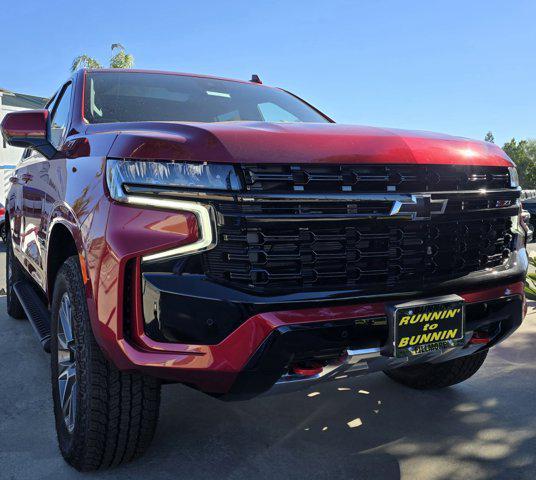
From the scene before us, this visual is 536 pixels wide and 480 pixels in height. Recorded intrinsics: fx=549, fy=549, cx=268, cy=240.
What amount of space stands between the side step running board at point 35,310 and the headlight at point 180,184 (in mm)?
1237

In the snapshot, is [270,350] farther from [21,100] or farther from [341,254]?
[21,100]

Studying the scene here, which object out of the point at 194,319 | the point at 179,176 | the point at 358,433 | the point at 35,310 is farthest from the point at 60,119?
the point at 358,433

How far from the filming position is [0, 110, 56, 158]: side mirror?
114 inches

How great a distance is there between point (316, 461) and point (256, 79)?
2881mm

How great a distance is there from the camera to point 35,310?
11.7ft

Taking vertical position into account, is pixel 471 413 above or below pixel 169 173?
below

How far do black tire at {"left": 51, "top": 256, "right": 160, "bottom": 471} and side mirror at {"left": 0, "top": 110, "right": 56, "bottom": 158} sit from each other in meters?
1.00

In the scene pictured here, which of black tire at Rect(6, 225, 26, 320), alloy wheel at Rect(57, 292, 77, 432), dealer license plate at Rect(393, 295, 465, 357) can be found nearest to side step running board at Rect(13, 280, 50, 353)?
black tire at Rect(6, 225, 26, 320)

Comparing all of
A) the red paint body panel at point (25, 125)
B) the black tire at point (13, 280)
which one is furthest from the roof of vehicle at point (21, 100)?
the red paint body panel at point (25, 125)

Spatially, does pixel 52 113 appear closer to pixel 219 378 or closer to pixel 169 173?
pixel 169 173

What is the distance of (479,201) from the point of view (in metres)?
2.30

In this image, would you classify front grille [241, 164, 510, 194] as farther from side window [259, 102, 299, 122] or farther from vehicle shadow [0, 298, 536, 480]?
side window [259, 102, 299, 122]

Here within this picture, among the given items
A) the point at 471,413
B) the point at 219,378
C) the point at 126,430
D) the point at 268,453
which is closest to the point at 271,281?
the point at 219,378

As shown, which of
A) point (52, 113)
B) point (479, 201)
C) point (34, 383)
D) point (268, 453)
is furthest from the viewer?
point (52, 113)
